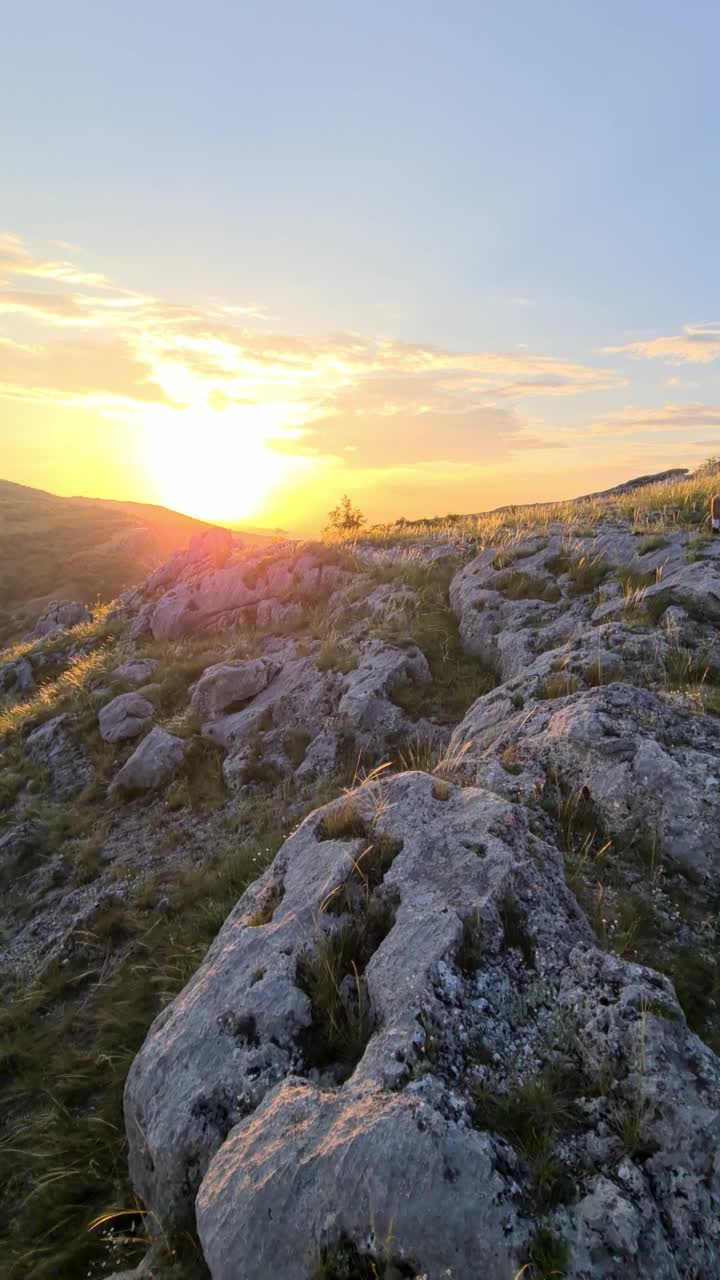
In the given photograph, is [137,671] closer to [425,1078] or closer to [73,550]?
[425,1078]

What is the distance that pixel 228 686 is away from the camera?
47.6ft

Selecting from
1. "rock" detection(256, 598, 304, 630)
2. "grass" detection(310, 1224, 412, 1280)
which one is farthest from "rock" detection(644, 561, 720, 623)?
"grass" detection(310, 1224, 412, 1280)

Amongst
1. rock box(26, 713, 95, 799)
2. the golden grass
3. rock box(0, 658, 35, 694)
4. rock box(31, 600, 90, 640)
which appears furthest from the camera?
rock box(31, 600, 90, 640)

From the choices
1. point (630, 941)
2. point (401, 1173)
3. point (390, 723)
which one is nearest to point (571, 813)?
point (630, 941)

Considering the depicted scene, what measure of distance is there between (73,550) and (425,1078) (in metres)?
71.0

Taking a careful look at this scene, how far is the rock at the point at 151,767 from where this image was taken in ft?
42.2

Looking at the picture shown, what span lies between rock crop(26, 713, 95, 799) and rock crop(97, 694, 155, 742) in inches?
30.2

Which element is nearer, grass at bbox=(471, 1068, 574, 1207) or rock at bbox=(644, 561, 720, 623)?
grass at bbox=(471, 1068, 574, 1207)

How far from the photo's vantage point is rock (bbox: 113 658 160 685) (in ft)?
54.6

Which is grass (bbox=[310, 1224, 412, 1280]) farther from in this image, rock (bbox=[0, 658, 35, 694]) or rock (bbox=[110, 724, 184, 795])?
rock (bbox=[0, 658, 35, 694])

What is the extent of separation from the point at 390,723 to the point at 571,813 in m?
5.64

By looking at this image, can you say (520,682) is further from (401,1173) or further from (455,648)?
(401,1173)

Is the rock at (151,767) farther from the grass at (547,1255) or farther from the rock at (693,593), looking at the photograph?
the grass at (547,1255)

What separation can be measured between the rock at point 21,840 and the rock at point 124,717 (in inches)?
101
